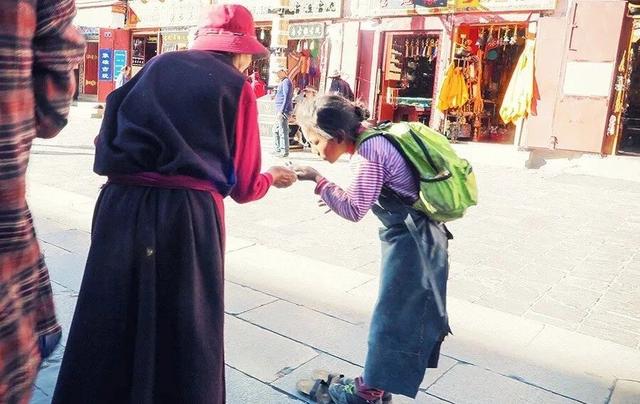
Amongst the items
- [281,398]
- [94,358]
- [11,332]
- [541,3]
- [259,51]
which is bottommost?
[281,398]

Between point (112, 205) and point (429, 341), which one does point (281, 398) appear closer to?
point (429, 341)

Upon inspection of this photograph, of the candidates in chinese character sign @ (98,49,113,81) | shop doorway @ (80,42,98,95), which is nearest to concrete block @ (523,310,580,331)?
chinese character sign @ (98,49,113,81)

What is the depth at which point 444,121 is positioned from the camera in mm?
12227

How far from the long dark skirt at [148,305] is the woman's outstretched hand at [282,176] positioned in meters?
0.38

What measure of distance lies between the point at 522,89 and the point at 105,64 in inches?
530

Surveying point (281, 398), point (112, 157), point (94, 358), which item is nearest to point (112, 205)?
point (112, 157)

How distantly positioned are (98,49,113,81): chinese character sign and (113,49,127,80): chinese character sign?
96 mm

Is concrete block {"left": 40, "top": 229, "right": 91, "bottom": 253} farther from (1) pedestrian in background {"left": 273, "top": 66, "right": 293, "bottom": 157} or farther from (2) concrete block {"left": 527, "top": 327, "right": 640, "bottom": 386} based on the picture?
(1) pedestrian in background {"left": 273, "top": 66, "right": 293, "bottom": 157}

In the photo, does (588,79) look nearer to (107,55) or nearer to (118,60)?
(118,60)

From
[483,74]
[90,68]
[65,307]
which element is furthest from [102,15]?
[65,307]

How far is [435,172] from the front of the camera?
7.64ft

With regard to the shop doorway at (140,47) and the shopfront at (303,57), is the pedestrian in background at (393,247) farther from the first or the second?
the shop doorway at (140,47)

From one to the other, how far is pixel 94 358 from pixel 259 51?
1223 millimetres

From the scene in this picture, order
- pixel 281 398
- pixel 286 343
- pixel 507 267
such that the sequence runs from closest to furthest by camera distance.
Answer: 1. pixel 281 398
2. pixel 286 343
3. pixel 507 267
